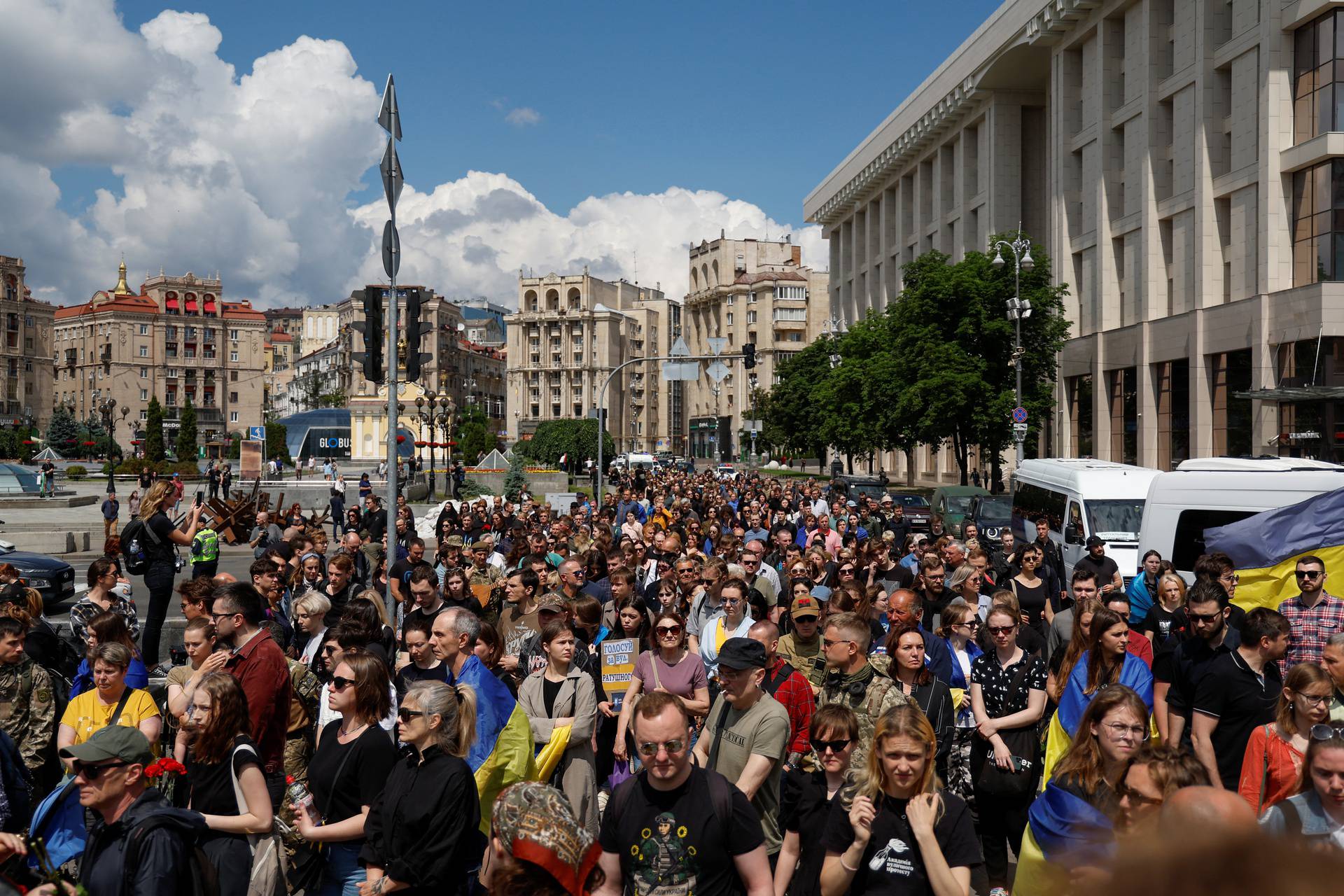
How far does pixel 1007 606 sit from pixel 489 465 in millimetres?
60317

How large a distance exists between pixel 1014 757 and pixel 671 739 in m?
2.93

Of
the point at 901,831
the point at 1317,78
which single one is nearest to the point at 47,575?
the point at 901,831

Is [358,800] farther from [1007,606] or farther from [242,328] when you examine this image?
[242,328]

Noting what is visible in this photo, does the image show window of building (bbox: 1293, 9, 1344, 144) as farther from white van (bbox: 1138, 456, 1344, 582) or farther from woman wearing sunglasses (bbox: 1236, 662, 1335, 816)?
woman wearing sunglasses (bbox: 1236, 662, 1335, 816)

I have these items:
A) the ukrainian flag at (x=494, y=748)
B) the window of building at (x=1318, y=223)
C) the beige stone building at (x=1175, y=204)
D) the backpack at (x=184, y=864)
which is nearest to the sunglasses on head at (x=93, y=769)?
the backpack at (x=184, y=864)

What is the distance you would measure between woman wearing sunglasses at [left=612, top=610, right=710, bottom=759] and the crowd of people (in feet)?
0.08

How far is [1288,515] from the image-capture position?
427 inches

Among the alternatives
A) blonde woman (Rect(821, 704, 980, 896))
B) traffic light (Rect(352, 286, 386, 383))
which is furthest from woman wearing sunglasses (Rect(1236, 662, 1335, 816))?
traffic light (Rect(352, 286, 386, 383))

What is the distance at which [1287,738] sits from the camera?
4.88 meters

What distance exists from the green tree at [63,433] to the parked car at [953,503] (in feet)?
309

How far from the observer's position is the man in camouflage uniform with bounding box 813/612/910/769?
222 inches

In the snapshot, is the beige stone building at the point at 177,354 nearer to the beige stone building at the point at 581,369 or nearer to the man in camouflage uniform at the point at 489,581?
the beige stone building at the point at 581,369

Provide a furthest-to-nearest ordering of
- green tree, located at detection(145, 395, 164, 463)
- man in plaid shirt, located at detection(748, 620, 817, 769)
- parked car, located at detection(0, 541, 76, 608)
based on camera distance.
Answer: green tree, located at detection(145, 395, 164, 463) → parked car, located at detection(0, 541, 76, 608) → man in plaid shirt, located at detection(748, 620, 817, 769)

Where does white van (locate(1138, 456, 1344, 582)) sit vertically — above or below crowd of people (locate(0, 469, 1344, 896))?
above
